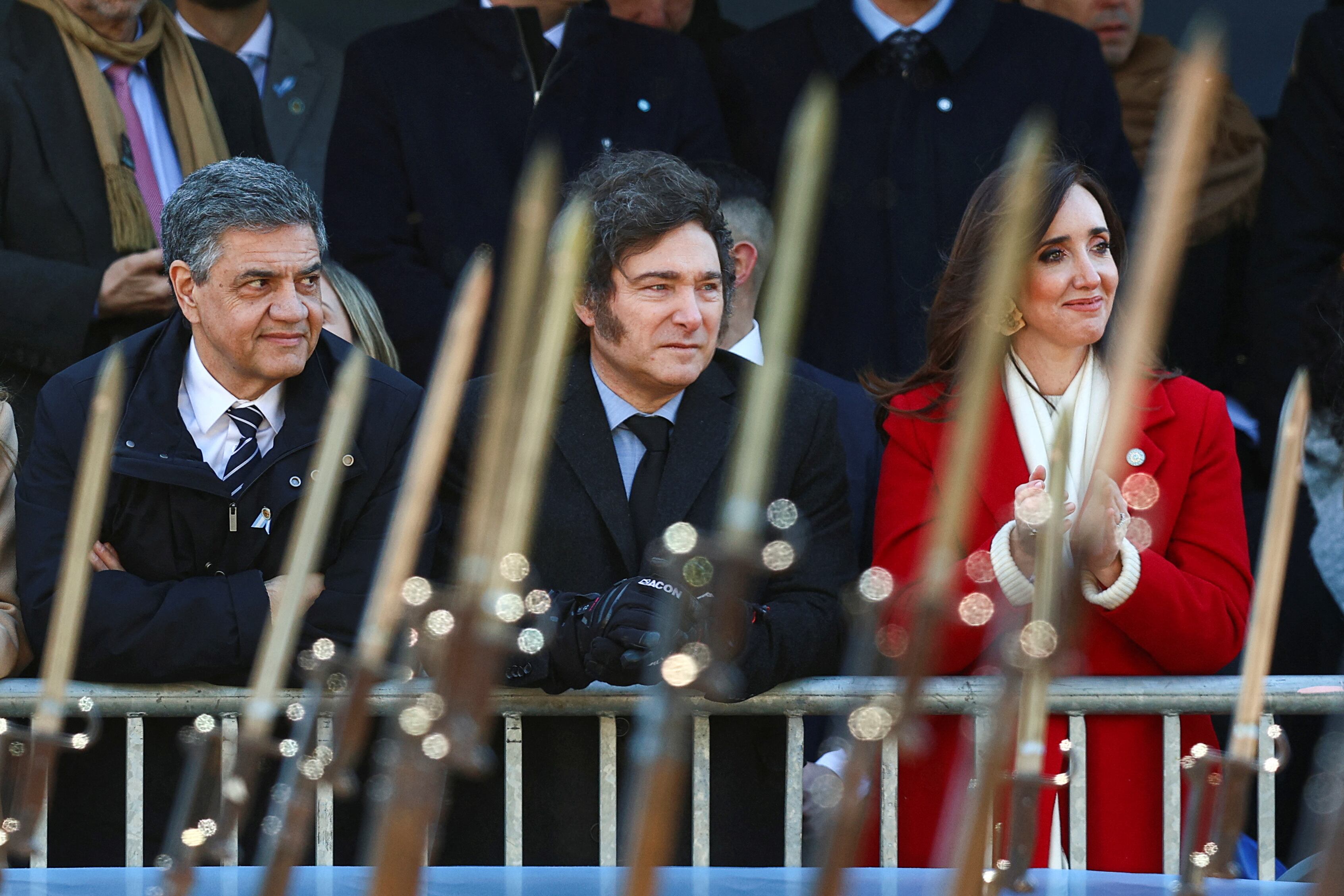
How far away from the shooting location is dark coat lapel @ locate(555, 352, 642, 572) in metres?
2.97

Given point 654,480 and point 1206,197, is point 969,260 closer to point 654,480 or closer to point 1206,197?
point 654,480

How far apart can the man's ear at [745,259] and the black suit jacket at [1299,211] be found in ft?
4.20

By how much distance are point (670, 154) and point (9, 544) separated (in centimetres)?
157

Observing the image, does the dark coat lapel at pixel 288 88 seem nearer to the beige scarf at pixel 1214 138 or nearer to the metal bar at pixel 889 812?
the beige scarf at pixel 1214 138

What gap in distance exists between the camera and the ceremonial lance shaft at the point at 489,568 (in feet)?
2.51

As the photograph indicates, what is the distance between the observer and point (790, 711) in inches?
109

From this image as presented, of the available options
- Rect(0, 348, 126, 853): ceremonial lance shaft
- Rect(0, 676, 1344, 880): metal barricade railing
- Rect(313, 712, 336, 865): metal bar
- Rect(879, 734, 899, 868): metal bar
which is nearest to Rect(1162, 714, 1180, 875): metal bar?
Rect(0, 676, 1344, 880): metal barricade railing

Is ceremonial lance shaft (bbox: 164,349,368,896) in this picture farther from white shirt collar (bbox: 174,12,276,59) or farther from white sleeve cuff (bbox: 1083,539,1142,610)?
white shirt collar (bbox: 174,12,276,59)

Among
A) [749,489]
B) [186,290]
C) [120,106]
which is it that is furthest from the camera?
[120,106]

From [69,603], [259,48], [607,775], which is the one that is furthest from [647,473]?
[259,48]

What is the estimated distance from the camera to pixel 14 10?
3.79 m

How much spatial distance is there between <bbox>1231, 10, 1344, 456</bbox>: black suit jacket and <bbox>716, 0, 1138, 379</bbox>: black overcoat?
0.44 metres

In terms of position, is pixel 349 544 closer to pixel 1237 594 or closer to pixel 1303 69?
pixel 1237 594

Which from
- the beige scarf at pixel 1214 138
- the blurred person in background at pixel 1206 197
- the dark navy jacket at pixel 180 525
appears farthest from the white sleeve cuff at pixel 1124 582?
the beige scarf at pixel 1214 138
